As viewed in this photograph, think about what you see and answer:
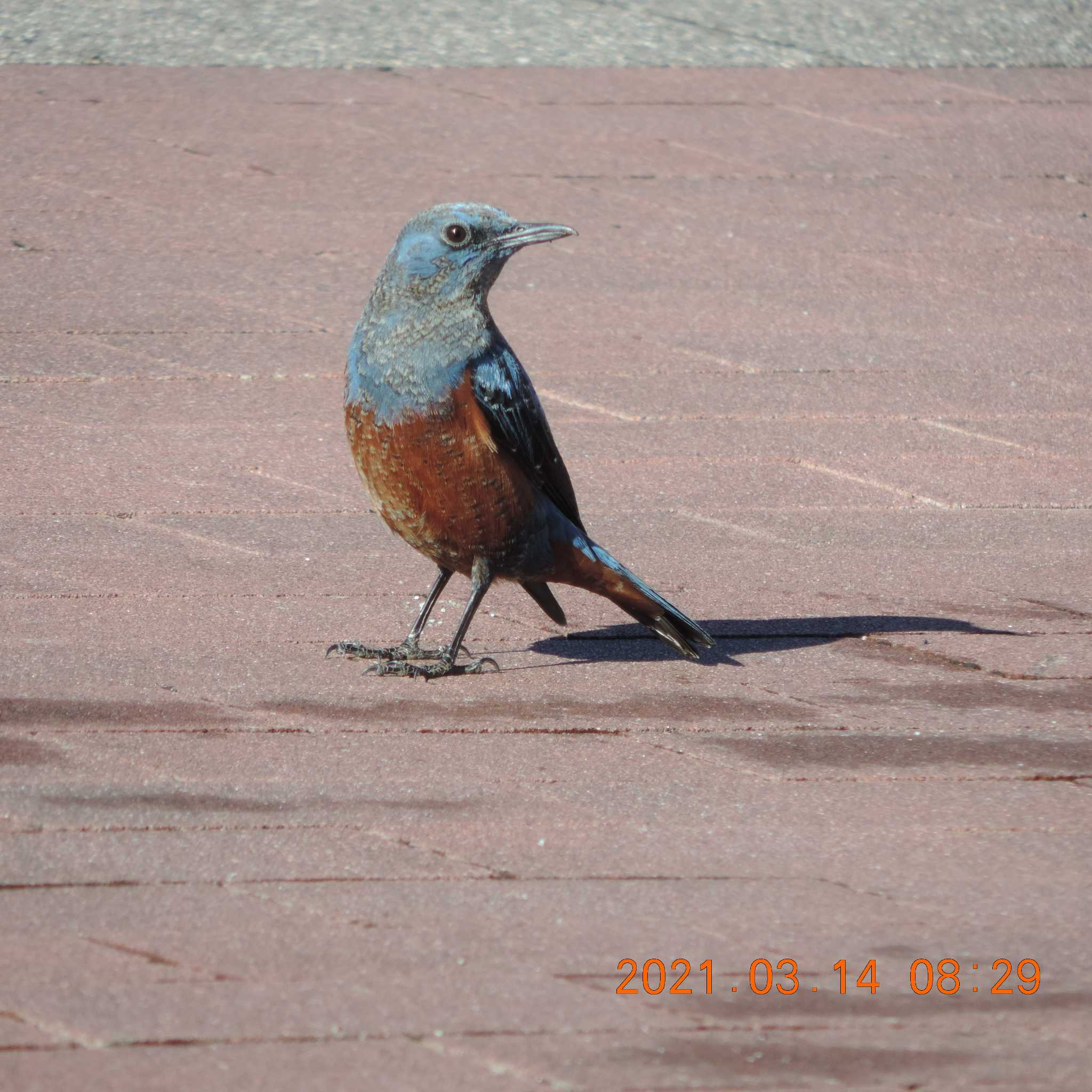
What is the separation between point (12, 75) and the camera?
1234 centimetres

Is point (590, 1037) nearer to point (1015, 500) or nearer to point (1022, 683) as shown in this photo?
point (1022, 683)

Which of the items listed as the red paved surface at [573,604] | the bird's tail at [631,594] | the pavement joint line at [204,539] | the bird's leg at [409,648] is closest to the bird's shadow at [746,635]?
the red paved surface at [573,604]

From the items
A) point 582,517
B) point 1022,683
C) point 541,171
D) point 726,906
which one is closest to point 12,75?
point 541,171

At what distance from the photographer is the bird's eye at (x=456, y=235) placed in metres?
5.43

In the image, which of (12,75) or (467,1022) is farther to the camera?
(12,75)

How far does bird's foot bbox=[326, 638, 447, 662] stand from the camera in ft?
19.0

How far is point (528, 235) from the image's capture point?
544 centimetres

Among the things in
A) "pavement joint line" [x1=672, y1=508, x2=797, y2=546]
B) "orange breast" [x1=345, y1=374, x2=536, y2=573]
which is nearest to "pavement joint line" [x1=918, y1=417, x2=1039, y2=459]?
"pavement joint line" [x1=672, y1=508, x2=797, y2=546]

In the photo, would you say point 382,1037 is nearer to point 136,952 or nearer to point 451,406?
point 136,952

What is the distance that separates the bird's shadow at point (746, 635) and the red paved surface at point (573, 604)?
3cm

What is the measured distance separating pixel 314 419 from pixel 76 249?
8.42 ft

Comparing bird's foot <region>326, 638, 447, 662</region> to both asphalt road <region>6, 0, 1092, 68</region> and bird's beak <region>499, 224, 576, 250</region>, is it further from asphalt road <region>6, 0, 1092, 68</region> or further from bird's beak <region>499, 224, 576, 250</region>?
asphalt road <region>6, 0, 1092, 68</region>

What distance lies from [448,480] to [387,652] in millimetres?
680
